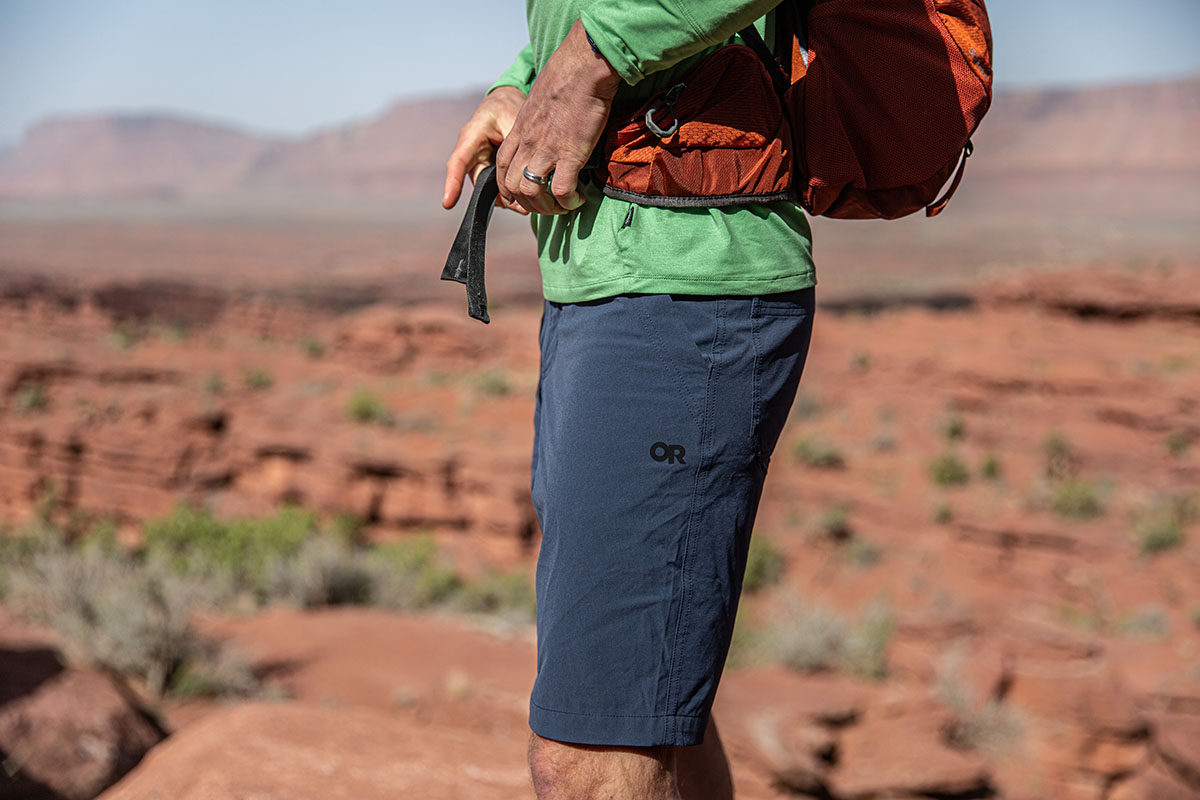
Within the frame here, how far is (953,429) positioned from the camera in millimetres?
14258

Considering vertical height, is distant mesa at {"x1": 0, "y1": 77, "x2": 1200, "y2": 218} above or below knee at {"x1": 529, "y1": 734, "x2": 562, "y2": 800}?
above

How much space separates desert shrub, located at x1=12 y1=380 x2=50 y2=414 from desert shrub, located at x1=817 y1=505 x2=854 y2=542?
11.0 m

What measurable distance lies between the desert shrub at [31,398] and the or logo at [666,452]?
14882 millimetres

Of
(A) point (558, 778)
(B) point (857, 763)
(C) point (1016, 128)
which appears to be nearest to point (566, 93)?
(A) point (558, 778)

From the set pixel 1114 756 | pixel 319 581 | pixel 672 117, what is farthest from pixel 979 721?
pixel 672 117

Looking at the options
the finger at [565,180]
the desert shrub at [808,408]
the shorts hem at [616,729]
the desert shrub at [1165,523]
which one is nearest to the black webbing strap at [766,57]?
the finger at [565,180]

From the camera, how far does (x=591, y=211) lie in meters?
1.22

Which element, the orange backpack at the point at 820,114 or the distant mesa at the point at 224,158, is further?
the distant mesa at the point at 224,158

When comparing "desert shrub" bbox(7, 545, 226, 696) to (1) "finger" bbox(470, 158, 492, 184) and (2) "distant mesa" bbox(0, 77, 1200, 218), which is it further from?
(2) "distant mesa" bbox(0, 77, 1200, 218)

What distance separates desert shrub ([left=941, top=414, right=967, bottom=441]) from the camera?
46.6 ft

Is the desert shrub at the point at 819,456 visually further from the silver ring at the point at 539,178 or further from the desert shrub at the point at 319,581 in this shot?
the silver ring at the point at 539,178

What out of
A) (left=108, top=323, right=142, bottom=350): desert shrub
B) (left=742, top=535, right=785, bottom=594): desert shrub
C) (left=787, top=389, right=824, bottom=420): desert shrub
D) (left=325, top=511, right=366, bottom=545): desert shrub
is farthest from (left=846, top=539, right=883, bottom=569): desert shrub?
(left=108, top=323, right=142, bottom=350): desert shrub

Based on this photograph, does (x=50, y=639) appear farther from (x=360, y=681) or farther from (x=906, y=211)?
(x=906, y=211)

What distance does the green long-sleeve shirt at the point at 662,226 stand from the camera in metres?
1.04
